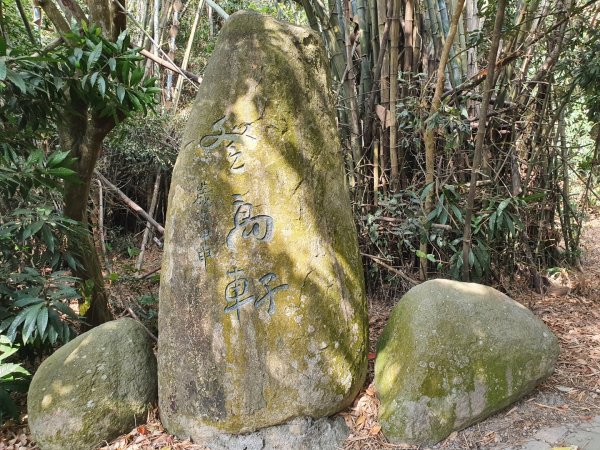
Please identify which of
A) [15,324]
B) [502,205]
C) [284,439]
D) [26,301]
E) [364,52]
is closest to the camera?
[284,439]

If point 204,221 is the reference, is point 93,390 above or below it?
below

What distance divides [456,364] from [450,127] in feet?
5.50

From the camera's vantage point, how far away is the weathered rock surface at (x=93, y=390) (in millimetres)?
2189

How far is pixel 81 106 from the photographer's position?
2.89 meters

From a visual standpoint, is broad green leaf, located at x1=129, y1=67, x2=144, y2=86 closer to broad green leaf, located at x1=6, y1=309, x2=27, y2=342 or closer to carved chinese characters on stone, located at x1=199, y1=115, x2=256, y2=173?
carved chinese characters on stone, located at x1=199, y1=115, x2=256, y2=173

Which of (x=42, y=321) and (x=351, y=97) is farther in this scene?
(x=351, y=97)

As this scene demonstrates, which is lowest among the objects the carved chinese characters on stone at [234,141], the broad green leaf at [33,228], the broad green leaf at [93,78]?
the broad green leaf at [33,228]

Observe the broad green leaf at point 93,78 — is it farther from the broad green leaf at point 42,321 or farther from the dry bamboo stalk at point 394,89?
the dry bamboo stalk at point 394,89

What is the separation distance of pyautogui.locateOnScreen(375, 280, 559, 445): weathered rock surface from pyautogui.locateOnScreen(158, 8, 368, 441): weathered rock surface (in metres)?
0.24

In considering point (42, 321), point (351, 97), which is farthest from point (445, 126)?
point (42, 321)

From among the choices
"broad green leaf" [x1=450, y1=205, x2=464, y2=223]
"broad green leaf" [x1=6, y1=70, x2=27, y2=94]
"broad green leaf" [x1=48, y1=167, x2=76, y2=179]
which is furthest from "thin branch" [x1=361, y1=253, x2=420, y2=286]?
"broad green leaf" [x1=6, y1=70, x2=27, y2=94]

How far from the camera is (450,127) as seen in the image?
10.6 ft

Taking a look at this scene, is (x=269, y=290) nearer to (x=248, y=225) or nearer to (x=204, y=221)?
(x=248, y=225)

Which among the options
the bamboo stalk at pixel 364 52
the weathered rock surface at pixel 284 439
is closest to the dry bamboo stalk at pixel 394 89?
the bamboo stalk at pixel 364 52
